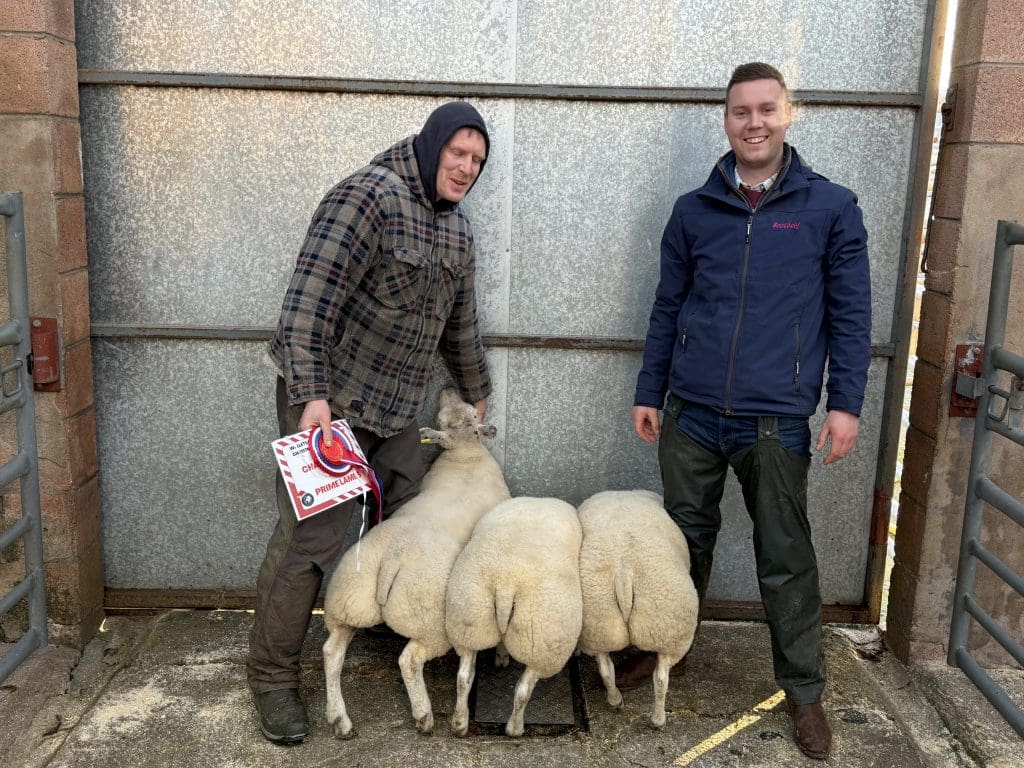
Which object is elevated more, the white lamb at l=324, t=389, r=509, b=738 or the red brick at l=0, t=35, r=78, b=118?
the red brick at l=0, t=35, r=78, b=118

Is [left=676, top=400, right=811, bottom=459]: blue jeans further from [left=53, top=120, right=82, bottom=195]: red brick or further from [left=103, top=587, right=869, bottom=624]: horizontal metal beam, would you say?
[left=53, top=120, right=82, bottom=195]: red brick

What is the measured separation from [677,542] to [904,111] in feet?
6.93

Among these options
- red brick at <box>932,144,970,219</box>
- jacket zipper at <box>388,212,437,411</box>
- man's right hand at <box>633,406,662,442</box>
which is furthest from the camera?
man's right hand at <box>633,406,662,442</box>

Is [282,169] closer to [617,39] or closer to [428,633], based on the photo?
[617,39]

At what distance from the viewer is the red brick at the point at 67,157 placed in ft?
11.9

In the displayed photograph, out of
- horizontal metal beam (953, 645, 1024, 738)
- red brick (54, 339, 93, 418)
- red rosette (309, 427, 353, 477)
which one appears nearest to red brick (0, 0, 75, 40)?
red brick (54, 339, 93, 418)

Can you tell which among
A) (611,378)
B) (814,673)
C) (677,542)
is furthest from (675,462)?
(814,673)

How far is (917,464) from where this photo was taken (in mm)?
3883

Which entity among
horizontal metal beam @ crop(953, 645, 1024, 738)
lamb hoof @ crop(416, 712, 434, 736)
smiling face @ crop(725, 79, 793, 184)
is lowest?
lamb hoof @ crop(416, 712, 434, 736)

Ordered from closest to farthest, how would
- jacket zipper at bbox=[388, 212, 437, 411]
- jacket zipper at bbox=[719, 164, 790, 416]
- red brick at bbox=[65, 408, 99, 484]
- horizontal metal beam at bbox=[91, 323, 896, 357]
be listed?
jacket zipper at bbox=[719, 164, 790, 416], jacket zipper at bbox=[388, 212, 437, 411], red brick at bbox=[65, 408, 99, 484], horizontal metal beam at bbox=[91, 323, 896, 357]

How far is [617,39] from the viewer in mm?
3863

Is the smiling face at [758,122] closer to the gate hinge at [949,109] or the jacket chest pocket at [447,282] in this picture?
the gate hinge at [949,109]

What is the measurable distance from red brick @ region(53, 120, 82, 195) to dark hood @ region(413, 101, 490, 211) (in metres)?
1.47

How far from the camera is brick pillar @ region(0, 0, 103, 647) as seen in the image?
3.55 m
